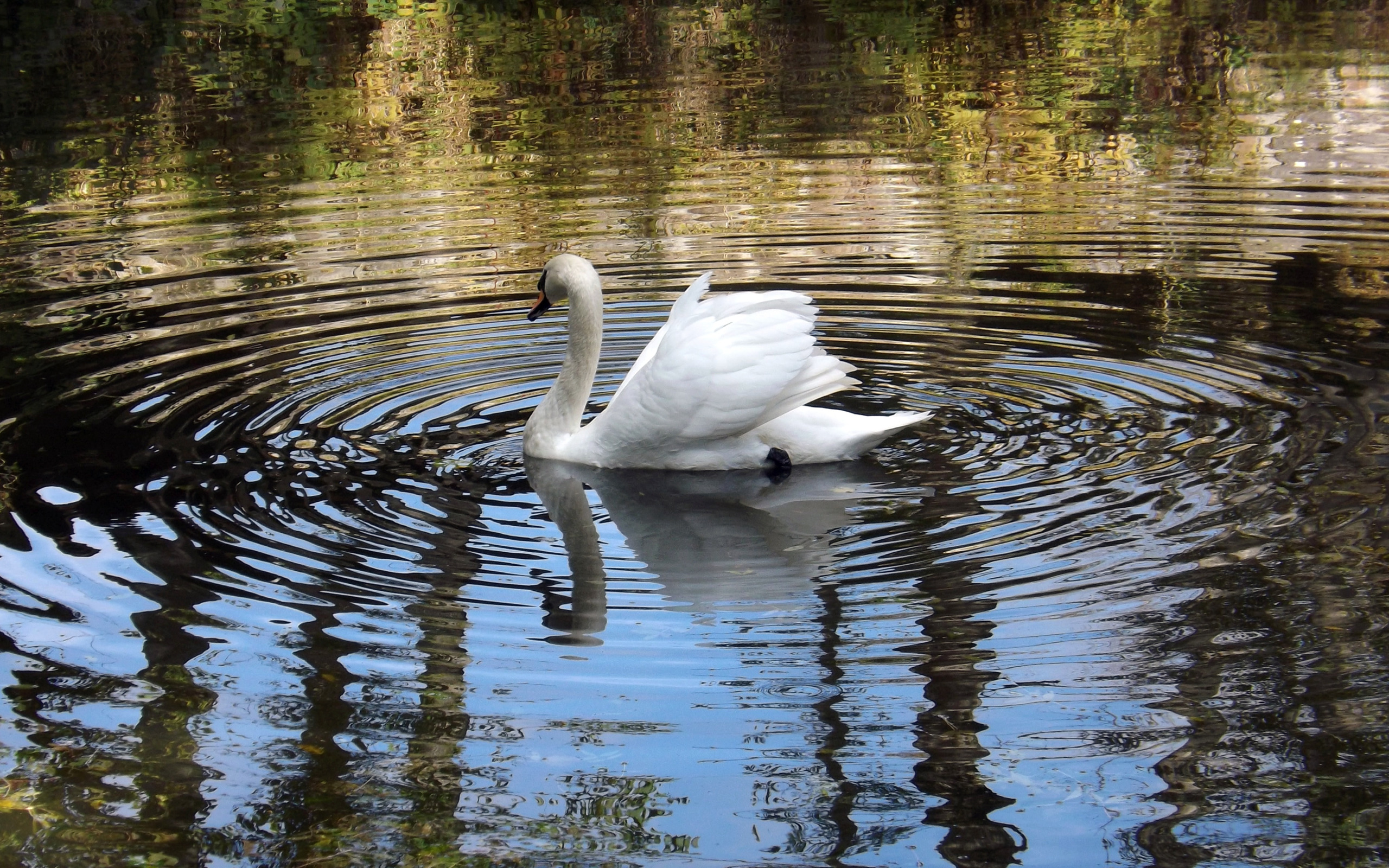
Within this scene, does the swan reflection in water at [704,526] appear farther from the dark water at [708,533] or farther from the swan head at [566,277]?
the swan head at [566,277]

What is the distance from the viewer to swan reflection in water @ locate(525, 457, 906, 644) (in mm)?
5477

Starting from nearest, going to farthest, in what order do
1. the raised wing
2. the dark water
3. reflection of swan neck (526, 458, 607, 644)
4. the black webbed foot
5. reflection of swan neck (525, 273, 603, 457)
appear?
the dark water < reflection of swan neck (526, 458, 607, 644) < the raised wing < the black webbed foot < reflection of swan neck (525, 273, 603, 457)

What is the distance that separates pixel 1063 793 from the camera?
406cm

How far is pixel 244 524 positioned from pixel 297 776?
2.01 meters

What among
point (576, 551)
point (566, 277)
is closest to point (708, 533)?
point (576, 551)

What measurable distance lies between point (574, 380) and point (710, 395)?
0.86m

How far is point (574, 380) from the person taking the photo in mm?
7203

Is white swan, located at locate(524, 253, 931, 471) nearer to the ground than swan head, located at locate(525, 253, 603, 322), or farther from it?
nearer to the ground

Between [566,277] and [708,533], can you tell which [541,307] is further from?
[708,533]

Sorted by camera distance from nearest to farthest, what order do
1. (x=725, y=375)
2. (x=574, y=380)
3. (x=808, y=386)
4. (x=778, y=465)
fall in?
(x=725, y=375) → (x=808, y=386) → (x=778, y=465) → (x=574, y=380)

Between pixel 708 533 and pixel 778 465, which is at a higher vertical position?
pixel 778 465

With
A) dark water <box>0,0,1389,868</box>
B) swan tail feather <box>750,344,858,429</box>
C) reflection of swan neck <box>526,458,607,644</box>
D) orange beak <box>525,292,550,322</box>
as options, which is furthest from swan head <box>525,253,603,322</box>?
swan tail feather <box>750,344,858,429</box>

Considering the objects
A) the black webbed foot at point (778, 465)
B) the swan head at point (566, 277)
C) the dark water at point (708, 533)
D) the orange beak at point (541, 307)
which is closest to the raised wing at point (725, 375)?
the black webbed foot at point (778, 465)

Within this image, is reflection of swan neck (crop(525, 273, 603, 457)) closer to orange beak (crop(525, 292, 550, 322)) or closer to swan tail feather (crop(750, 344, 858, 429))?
orange beak (crop(525, 292, 550, 322))
